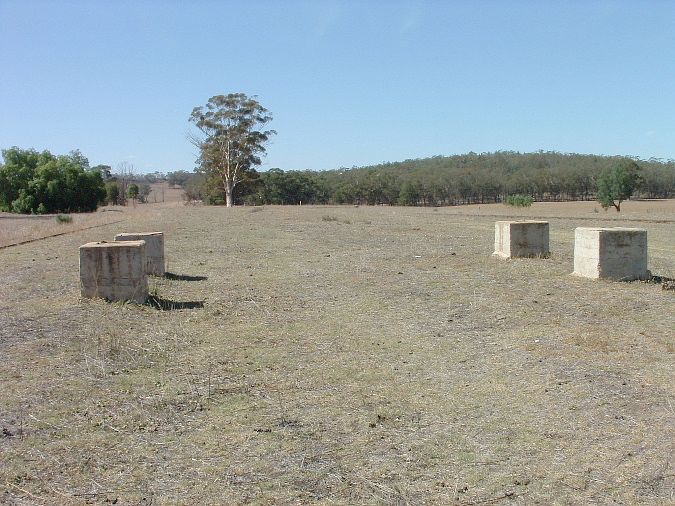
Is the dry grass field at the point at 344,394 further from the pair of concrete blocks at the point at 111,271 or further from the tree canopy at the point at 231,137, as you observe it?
the tree canopy at the point at 231,137

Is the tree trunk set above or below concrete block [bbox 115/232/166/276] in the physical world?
above

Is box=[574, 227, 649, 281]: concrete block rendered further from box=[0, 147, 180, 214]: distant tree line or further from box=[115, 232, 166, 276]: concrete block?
box=[0, 147, 180, 214]: distant tree line

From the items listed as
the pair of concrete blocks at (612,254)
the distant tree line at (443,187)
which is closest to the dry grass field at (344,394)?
A: the pair of concrete blocks at (612,254)

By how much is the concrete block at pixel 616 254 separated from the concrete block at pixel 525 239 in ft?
9.22

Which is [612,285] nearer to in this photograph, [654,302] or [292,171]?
[654,302]

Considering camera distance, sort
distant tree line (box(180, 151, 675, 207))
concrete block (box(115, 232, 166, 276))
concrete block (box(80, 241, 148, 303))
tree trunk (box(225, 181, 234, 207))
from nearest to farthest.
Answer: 1. concrete block (box(80, 241, 148, 303))
2. concrete block (box(115, 232, 166, 276))
3. tree trunk (box(225, 181, 234, 207))
4. distant tree line (box(180, 151, 675, 207))

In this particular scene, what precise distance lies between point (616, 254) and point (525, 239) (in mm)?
3154

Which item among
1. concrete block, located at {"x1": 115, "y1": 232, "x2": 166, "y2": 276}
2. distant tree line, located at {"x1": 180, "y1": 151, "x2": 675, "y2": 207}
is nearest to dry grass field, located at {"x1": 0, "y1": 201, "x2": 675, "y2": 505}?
concrete block, located at {"x1": 115, "y1": 232, "x2": 166, "y2": 276}

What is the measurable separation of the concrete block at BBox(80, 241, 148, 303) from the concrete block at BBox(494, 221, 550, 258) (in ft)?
26.6

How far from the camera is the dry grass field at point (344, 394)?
4504 millimetres

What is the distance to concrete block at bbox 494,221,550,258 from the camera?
15.2 m

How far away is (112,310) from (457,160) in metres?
178

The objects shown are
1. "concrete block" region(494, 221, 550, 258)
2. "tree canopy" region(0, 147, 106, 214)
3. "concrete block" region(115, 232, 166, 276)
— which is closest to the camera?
"concrete block" region(115, 232, 166, 276)

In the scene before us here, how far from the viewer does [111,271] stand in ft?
34.4
